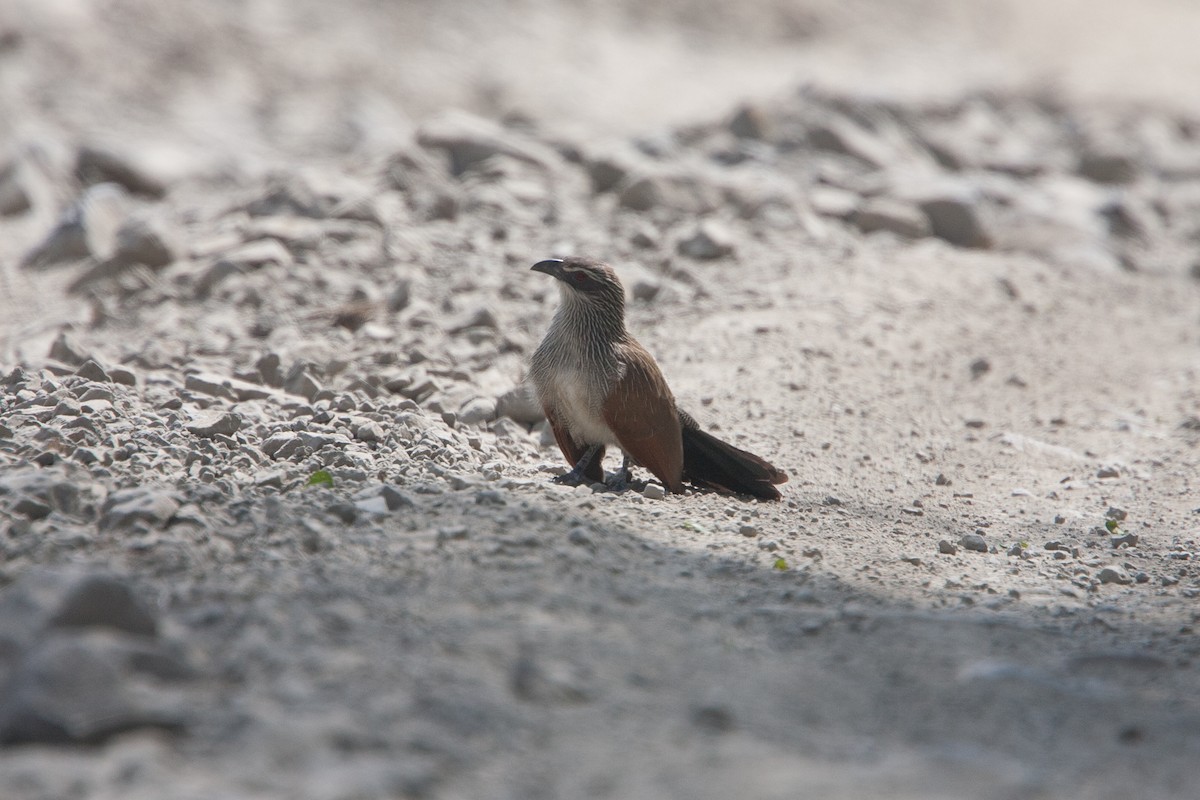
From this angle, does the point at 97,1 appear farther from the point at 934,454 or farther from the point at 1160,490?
the point at 1160,490

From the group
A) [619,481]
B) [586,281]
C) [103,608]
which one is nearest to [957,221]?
[586,281]

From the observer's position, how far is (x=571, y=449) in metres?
5.91

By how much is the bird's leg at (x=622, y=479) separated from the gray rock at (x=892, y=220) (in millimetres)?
4879

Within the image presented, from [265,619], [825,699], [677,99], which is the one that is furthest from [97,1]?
[825,699]

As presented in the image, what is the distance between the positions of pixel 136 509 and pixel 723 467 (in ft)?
9.12

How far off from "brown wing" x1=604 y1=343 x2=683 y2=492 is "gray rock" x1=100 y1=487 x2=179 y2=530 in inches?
84.3

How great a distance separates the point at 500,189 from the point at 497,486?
5.08m

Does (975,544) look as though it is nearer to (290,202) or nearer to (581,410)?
(581,410)

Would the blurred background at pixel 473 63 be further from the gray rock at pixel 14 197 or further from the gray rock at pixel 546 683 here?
the gray rock at pixel 546 683

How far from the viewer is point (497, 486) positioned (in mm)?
4996

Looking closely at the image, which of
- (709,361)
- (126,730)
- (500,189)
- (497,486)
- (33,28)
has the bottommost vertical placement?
(126,730)

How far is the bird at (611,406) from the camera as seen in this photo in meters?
5.61

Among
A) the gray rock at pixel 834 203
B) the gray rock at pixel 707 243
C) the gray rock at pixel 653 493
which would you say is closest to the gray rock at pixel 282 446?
the gray rock at pixel 653 493

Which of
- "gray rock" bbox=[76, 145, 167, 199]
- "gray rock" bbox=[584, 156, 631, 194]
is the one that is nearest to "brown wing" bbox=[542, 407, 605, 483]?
"gray rock" bbox=[584, 156, 631, 194]
